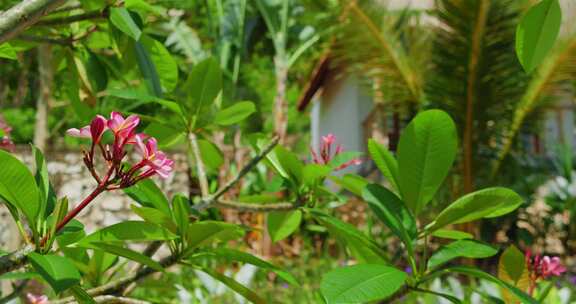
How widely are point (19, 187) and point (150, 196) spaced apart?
0.18 metres

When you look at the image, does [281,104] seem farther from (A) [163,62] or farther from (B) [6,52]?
(B) [6,52]

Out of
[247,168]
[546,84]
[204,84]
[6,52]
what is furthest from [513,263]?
[546,84]

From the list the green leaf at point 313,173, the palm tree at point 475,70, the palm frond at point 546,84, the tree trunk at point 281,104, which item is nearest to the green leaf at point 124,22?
the green leaf at point 313,173

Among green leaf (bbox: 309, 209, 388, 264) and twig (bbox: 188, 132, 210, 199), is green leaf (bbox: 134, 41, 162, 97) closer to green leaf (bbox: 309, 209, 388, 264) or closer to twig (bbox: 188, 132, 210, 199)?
twig (bbox: 188, 132, 210, 199)

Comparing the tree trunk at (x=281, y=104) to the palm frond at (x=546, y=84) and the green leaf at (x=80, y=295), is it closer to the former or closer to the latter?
the palm frond at (x=546, y=84)

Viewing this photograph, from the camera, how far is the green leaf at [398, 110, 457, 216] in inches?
30.3

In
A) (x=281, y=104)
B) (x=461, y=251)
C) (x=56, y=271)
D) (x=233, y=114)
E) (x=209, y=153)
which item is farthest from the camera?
(x=281, y=104)

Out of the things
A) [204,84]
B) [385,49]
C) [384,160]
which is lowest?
[384,160]

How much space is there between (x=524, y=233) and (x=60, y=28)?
743 centimetres

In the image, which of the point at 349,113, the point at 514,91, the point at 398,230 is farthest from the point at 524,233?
the point at 398,230

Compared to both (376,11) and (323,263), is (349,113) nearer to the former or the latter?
(376,11)

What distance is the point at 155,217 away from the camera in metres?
0.76

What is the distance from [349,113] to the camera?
42.9 feet

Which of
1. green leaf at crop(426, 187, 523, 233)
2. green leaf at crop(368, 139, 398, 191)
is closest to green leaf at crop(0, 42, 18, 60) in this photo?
green leaf at crop(368, 139, 398, 191)
